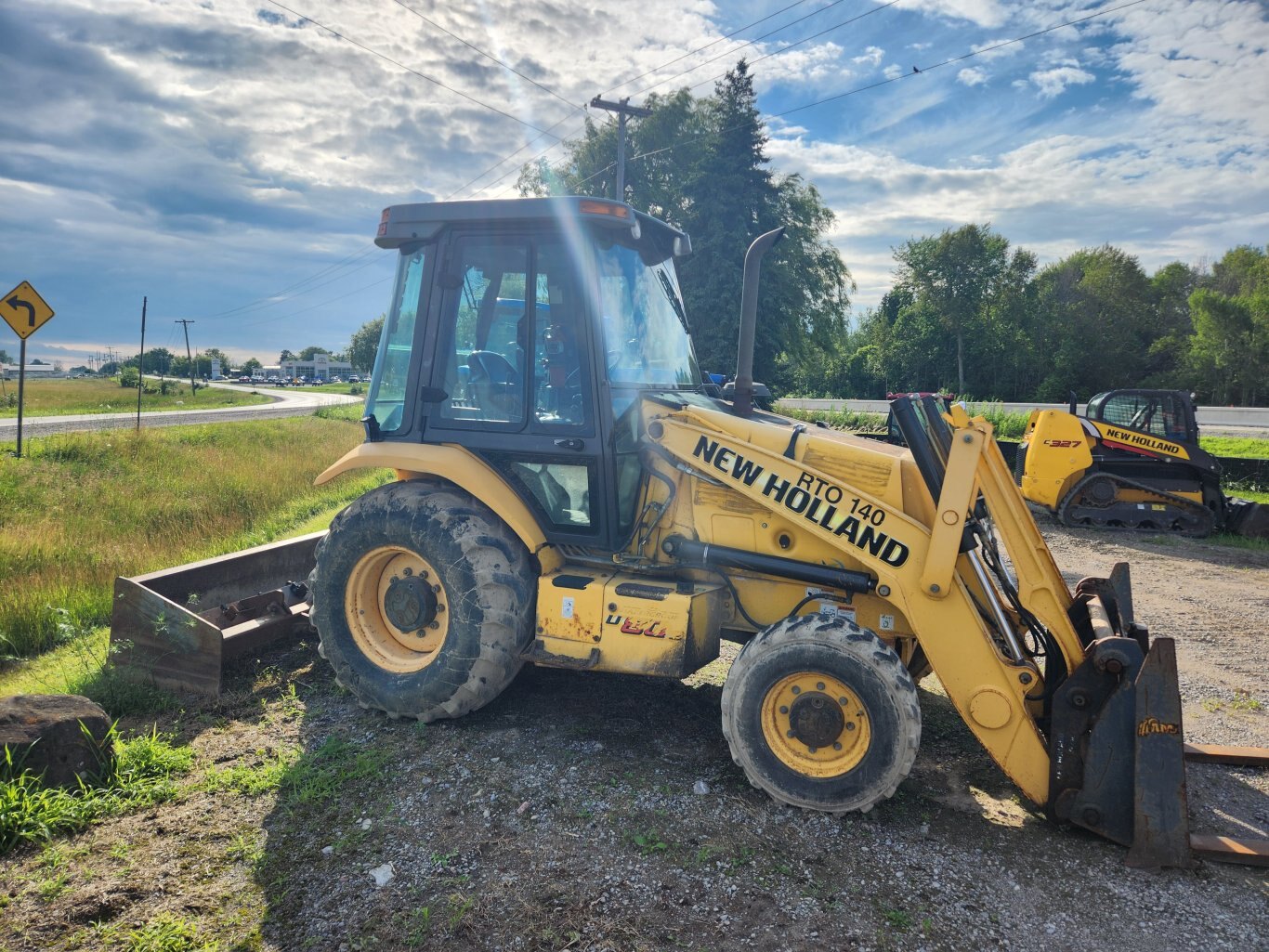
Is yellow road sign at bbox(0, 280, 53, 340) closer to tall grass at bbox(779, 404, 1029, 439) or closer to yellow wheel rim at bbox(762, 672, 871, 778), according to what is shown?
yellow wheel rim at bbox(762, 672, 871, 778)

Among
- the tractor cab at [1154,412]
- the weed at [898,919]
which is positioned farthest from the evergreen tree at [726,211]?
the weed at [898,919]

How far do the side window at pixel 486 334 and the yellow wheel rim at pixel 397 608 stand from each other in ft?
3.06

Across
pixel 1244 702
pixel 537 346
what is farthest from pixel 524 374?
pixel 1244 702

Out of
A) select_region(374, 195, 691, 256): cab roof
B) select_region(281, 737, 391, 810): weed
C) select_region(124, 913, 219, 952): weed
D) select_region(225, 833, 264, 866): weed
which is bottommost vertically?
select_region(124, 913, 219, 952): weed

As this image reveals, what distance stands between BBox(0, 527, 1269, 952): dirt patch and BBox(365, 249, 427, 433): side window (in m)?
1.84

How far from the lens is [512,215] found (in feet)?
14.1

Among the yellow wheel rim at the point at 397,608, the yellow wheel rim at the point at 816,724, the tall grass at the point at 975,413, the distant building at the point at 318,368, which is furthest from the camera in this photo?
the distant building at the point at 318,368

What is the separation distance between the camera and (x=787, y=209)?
101 feet

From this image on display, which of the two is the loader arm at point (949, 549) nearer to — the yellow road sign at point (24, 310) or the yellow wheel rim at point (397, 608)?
the yellow wheel rim at point (397, 608)

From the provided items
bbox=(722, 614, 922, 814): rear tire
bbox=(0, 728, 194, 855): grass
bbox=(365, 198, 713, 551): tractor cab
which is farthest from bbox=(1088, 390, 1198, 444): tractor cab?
bbox=(0, 728, 194, 855): grass

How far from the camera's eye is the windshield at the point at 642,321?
14.2 ft

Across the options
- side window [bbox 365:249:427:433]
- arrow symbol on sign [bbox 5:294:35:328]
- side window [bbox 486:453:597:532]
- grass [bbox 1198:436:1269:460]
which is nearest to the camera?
side window [bbox 486:453:597:532]

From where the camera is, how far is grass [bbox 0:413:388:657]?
644 cm

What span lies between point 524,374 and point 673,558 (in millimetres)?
1339
